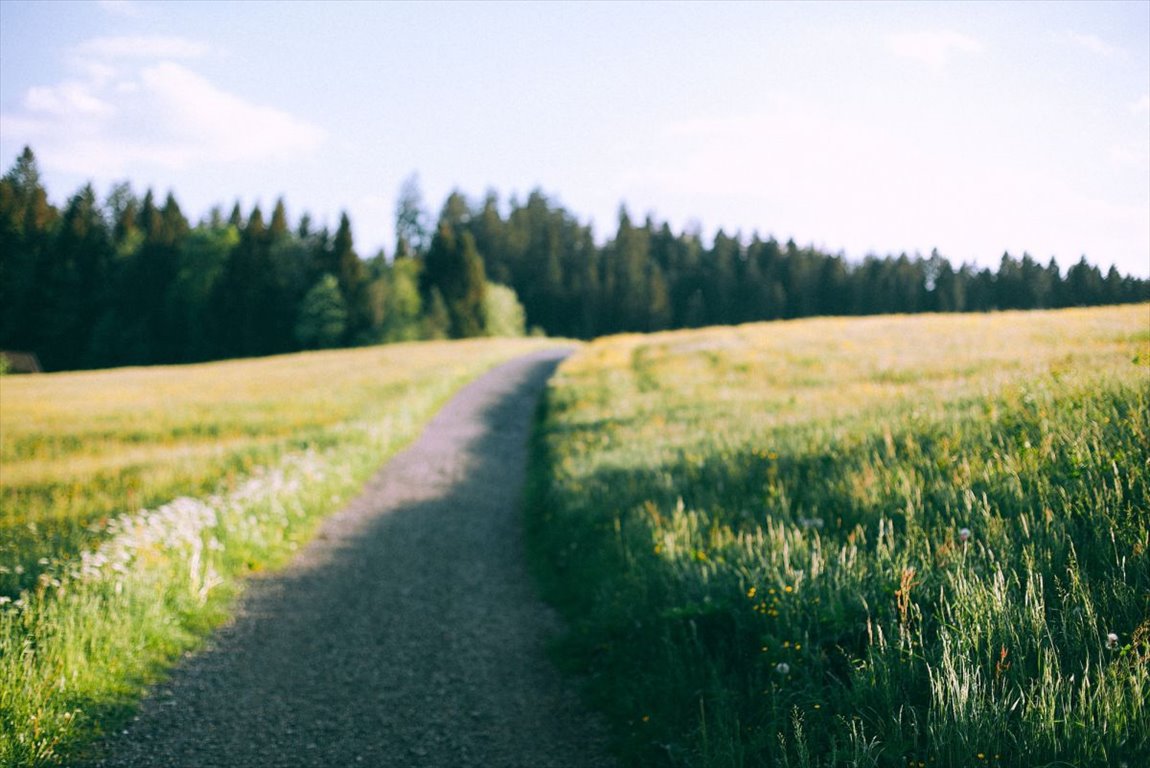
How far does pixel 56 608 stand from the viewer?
4875 millimetres

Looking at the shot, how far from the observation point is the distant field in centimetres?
301

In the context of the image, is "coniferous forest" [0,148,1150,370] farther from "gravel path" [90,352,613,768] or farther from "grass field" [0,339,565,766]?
"gravel path" [90,352,613,768]

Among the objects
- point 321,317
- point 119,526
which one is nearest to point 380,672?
point 119,526

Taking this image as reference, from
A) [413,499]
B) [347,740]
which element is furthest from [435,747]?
[413,499]

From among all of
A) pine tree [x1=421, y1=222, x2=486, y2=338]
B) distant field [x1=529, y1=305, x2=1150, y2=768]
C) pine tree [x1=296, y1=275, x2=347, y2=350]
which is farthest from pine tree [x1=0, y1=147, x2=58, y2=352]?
pine tree [x1=421, y1=222, x2=486, y2=338]

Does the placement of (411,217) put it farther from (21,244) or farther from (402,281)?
(21,244)

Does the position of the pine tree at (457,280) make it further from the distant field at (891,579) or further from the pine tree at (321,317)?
the distant field at (891,579)

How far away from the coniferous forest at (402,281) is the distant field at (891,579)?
205cm

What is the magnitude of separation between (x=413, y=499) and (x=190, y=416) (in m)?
4.25

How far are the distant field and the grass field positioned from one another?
11.8 feet

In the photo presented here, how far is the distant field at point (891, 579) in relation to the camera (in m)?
3.01

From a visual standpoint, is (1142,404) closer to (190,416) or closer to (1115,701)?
(1115,701)

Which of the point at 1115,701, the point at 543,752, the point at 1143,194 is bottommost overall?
the point at 543,752

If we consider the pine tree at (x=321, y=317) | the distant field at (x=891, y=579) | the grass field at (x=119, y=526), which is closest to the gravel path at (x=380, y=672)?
the grass field at (x=119, y=526)
